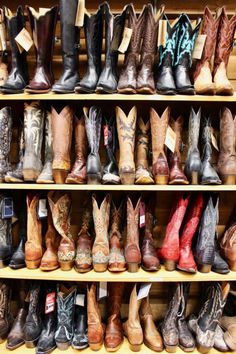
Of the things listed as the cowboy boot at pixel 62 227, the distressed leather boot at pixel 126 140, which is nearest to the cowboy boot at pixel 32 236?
the cowboy boot at pixel 62 227

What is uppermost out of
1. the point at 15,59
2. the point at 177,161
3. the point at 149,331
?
the point at 15,59

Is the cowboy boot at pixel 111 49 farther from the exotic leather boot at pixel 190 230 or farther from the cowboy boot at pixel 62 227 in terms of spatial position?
the exotic leather boot at pixel 190 230

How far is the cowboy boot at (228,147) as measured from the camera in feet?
4.74

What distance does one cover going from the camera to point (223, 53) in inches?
57.2

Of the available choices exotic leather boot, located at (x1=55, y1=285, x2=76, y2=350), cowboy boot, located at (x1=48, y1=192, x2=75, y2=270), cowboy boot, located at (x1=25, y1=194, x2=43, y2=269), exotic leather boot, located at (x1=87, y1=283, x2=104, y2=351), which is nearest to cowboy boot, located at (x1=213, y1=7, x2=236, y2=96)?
cowboy boot, located at (x1=48, y1=192, x2=75, y2=270)

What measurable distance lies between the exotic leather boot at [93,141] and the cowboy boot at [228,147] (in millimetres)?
649

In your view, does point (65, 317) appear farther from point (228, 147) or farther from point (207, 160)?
point (228, 147)

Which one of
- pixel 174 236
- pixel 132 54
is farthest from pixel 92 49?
pixel 174 236

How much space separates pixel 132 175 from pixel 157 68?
24.2 inches

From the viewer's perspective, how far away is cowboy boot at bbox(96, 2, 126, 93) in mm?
1375

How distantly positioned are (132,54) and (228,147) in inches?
27.6

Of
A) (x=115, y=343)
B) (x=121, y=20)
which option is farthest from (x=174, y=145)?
(x=115, y=343)

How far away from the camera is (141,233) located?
1.64 m

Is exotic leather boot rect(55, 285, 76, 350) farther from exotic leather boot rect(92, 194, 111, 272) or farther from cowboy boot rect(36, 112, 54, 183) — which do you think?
cowboy boot rect(36, 112, 54, 183)
